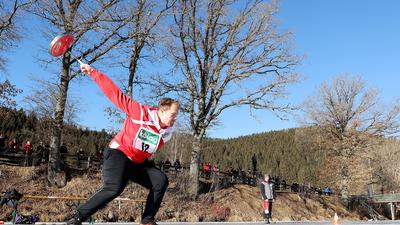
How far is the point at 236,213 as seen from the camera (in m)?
21.6

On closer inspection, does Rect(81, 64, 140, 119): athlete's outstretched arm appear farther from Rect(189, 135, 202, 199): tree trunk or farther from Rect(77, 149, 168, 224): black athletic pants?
Rect(189, 135, 202, 199): tree trunk

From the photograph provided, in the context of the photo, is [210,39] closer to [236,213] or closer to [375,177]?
[236,213]

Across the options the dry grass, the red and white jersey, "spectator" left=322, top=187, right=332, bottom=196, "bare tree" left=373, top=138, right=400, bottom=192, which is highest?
"bare tree" left=373, top=138, right=400, bottom=192

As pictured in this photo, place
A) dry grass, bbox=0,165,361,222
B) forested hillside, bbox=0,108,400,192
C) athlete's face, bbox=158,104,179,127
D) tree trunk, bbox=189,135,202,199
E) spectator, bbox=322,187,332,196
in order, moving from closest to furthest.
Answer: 1. athlete's face, bbox=158,104,179,127
2. dry grass, bbox=0,165,361,222
3. tree trunk, bbox=189,135,202,199
4. forested hillside, bbox=0,108,400,192
5. spectator, bbox=322,187,332,196

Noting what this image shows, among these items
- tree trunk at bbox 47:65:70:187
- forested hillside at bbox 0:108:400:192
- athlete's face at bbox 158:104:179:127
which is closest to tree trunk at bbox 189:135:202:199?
forested hillside at bbox 0:108:400:192

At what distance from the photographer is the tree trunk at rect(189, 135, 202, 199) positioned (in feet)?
73.1

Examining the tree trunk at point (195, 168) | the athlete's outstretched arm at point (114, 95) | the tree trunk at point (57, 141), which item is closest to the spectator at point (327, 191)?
the tree trunk at point (195, 168)

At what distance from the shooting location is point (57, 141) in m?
19.6

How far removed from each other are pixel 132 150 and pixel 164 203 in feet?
48.2

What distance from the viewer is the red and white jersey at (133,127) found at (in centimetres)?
527

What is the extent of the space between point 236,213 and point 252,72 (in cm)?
788

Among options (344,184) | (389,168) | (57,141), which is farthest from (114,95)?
(389,168)

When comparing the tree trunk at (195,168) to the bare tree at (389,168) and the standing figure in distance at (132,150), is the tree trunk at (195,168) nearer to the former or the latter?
the standing figure in distance at (132,150)

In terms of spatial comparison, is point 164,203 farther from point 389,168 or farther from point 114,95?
point 389,168
